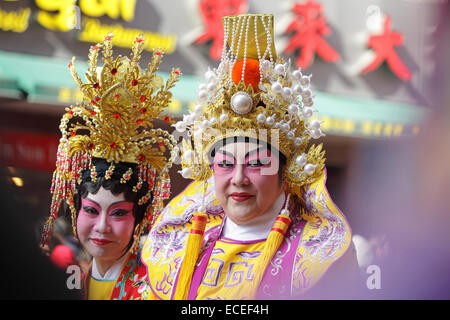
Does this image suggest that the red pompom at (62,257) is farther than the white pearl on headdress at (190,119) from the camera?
Yes

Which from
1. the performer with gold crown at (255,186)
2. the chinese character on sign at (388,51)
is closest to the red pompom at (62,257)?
the performer with gold crown at (255,186)

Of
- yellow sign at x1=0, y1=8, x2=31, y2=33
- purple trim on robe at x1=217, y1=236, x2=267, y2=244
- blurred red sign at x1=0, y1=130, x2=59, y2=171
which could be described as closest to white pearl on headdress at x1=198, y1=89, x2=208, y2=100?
purple trim on robe at x1=217, y1=236, x2=267, y2=244

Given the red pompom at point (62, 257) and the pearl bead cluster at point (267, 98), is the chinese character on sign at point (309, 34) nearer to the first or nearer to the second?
the pearl bead cluster at point (267, 98)

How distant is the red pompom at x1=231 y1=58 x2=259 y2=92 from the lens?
1.87 m

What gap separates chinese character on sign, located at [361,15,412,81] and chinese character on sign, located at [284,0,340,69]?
0.96 ft

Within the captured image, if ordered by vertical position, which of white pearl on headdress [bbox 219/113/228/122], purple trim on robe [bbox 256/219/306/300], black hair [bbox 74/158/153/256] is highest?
white pearl on headdress [bbox 219/113/228/122]

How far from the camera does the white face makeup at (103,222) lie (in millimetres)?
2031

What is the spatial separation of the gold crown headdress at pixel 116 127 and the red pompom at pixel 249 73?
274mm

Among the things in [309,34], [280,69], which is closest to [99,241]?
[280,69]

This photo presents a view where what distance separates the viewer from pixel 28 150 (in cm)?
279

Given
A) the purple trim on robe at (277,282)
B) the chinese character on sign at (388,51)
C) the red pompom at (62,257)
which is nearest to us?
the purple trim on robe at (277,282)

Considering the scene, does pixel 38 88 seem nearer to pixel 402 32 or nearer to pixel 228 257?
pixel 228 257

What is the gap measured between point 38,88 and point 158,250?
172 cm

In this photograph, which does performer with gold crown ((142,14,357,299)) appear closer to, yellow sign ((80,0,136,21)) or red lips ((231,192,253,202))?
red lips ((231,192,253,202))
